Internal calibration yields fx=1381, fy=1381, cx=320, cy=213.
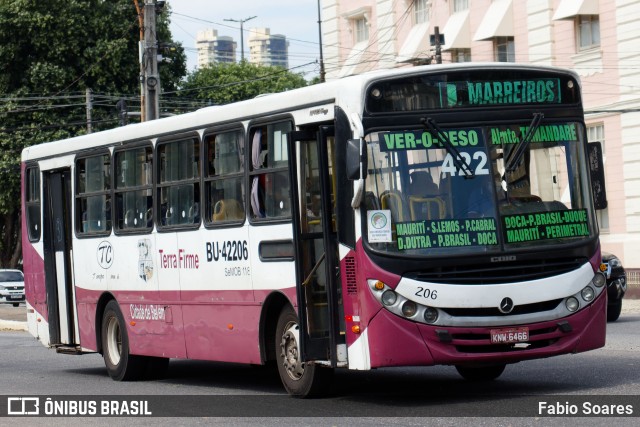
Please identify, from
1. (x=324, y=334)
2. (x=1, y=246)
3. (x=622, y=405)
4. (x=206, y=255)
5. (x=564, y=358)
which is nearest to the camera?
(x=622, y=405)

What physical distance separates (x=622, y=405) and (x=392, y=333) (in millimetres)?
1974

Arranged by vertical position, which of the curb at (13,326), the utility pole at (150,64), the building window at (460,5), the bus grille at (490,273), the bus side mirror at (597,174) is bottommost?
the curb at (13,326)

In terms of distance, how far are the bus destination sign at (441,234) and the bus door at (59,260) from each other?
7.59 metres

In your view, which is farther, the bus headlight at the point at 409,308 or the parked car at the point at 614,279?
the parked car at the point at 614,279

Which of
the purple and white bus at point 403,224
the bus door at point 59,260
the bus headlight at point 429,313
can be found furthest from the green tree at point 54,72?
the bus headlight at point 429,313

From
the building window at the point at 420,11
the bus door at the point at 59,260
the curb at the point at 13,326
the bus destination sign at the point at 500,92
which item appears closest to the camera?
the bus destination sign at the point at 500,92

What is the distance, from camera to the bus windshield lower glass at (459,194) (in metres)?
11.8

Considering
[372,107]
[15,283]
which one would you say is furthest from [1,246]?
[372,107]

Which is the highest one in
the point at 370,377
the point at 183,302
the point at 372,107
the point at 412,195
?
the point at 372,107

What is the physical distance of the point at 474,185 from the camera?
468 inches

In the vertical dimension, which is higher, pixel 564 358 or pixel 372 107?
pixel 372 107

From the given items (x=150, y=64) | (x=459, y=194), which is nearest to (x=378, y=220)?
(x=459, y=194)

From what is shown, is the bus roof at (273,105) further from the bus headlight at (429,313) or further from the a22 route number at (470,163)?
the bus headlight at (429,313)

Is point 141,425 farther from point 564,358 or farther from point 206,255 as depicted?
point 564,358
